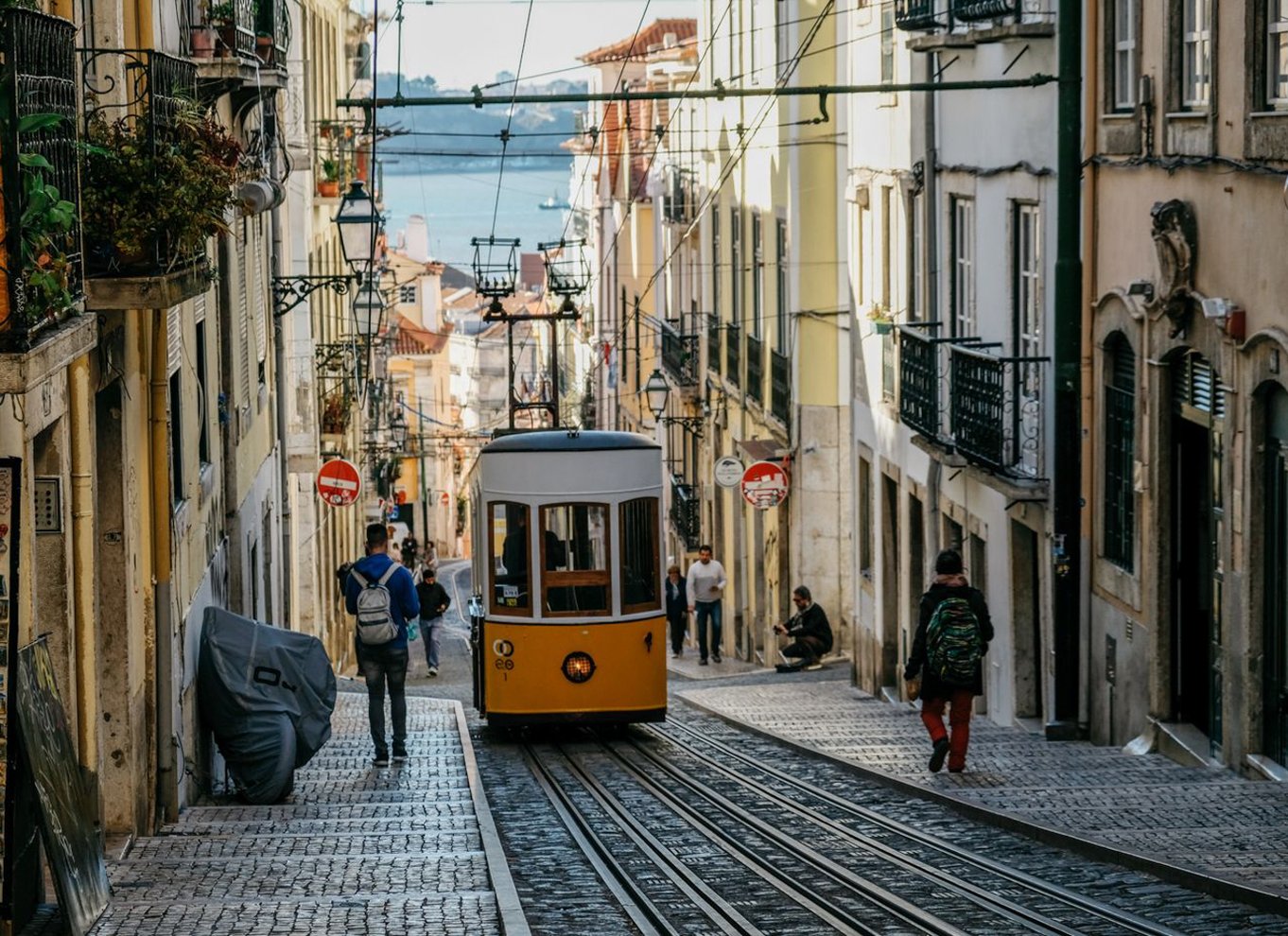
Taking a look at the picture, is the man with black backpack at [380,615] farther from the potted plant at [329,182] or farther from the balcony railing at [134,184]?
the potted plant at [329,182]

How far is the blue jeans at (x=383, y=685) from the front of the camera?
16.2 meters

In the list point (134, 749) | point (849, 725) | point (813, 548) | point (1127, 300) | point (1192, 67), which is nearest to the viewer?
point (134, 749)

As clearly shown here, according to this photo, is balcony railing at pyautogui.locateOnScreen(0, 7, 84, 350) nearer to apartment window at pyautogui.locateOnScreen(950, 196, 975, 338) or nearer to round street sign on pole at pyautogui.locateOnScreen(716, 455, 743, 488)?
apartment window at pyautogui.locateOnScreen(950, 196, 975, 338)

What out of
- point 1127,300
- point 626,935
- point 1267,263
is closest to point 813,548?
point 1127,300

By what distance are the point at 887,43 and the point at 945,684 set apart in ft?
42.0

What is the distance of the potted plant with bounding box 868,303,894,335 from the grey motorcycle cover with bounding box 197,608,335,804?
32.7 ft

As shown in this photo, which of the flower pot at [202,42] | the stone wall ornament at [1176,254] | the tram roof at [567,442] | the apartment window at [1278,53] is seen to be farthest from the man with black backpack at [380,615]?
the apartment window at [1278,53]

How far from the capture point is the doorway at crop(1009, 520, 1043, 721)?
738 inches

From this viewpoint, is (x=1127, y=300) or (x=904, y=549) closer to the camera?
(x=1127, y=300)

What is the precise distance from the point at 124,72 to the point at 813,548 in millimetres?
18059

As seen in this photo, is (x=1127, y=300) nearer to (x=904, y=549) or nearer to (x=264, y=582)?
(x=904, y=549)

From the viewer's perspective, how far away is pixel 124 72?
40.5 ft

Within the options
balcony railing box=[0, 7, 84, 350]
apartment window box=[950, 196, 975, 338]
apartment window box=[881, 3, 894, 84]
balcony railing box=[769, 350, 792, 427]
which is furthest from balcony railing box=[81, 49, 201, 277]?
balcony railing box=[769, 350, 792, 427]

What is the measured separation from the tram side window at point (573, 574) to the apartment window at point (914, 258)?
237 inches
